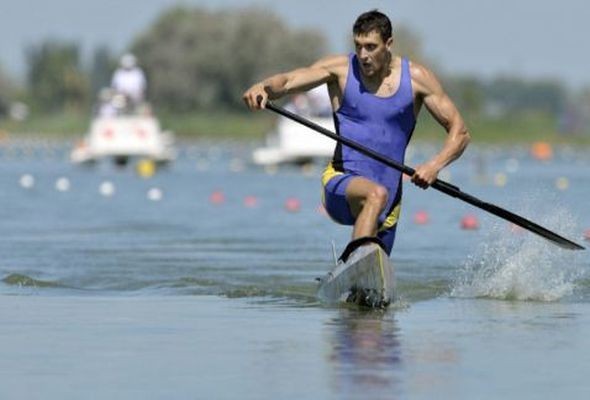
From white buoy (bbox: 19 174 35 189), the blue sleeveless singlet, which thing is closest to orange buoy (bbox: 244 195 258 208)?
white buoy (bbox: 19 174 35 189)

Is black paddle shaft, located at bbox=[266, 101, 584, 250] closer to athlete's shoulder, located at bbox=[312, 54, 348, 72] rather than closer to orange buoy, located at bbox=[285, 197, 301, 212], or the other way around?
athlete's shoulder, located at bbox=[312, 54, 348, 72]

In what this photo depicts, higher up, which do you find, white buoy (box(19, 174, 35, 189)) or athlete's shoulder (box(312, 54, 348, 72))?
white buoy (box(19, 174, 35, 189))

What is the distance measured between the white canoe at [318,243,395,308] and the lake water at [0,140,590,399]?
16 cm

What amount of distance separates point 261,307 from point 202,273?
272cm

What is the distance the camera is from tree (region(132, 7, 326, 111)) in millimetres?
107000

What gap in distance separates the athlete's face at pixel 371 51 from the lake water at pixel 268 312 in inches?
56.8

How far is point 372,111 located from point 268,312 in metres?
1.44

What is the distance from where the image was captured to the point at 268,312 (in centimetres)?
1152

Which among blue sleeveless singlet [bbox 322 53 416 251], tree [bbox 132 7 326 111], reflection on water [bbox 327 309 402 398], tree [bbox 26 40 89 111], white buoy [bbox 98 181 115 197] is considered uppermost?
tree [bbox 26 40 89 111]

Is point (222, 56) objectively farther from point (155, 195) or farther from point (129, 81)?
point (155, 195)

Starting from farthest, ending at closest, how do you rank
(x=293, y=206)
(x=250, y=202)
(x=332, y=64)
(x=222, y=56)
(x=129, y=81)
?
(x=222, y=56)
(x=129, y=81)
(x=250, y=202)
(x=293, y=206)
(x=332, y=64)

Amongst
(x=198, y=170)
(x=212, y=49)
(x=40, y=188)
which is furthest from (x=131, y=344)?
(x=212, y=49)

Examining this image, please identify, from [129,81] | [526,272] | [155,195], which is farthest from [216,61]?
[526,272]

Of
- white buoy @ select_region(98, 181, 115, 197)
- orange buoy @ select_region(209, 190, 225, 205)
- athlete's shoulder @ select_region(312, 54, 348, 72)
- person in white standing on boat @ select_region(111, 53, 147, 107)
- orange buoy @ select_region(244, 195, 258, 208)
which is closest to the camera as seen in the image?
athlete's shoulder @ select_region(312, 54, 348, 72)
